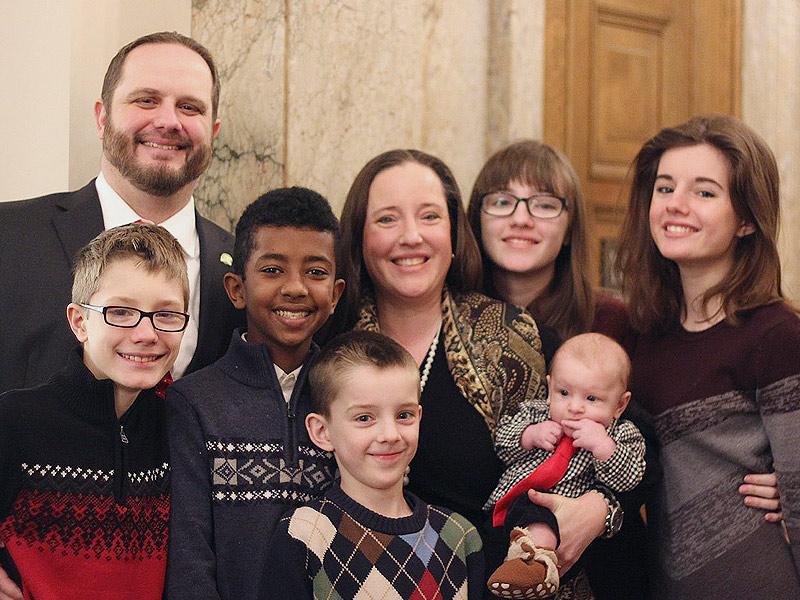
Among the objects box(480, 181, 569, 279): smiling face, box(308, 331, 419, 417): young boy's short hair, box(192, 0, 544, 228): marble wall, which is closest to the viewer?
box(308, 331, 419, 417): young boy's short hair

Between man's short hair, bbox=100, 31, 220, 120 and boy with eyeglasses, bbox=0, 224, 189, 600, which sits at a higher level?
man's short hair, bbox=100, 31, 220, 120

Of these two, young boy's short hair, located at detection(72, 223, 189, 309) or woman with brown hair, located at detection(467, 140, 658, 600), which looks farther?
woman with brown hair, located at detection(467, 140, 658, 600)

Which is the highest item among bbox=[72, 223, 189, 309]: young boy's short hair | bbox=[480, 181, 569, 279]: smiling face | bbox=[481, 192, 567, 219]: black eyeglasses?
bbox=[481, 192, 567, 219]: black eyeglasses

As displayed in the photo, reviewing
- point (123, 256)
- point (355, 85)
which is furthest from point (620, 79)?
point (123, 256)

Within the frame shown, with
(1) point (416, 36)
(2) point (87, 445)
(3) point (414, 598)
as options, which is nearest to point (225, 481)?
(2) point (87, 445)

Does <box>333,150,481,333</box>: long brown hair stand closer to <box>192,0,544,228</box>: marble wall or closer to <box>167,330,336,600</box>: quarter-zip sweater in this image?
<box>167,330,336,600</box>: quarter-zip sweater

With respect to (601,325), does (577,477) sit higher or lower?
lower

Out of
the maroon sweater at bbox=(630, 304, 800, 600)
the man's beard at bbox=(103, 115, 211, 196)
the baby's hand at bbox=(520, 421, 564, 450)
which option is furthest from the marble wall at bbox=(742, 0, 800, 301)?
the man's beard at bbox=(103, 115, 211, 196)

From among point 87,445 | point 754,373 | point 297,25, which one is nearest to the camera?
point 87,445

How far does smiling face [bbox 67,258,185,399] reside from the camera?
215 centimetres

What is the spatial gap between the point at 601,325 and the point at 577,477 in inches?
30.4

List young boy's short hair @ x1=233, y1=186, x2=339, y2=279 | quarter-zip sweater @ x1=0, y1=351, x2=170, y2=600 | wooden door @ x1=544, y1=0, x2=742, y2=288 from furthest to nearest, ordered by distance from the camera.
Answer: wooden door @ x1=544, y1=0, x2=742, y2=288 < young boy's short hair @ x1=233, y1=186, x2=339, y2=279 < quarter-zip sweater @ x1=0, y1=351, x2=170, y2=600

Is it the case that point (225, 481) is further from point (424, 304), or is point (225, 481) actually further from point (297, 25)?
point (297, 25)

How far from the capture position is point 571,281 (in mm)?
3213
